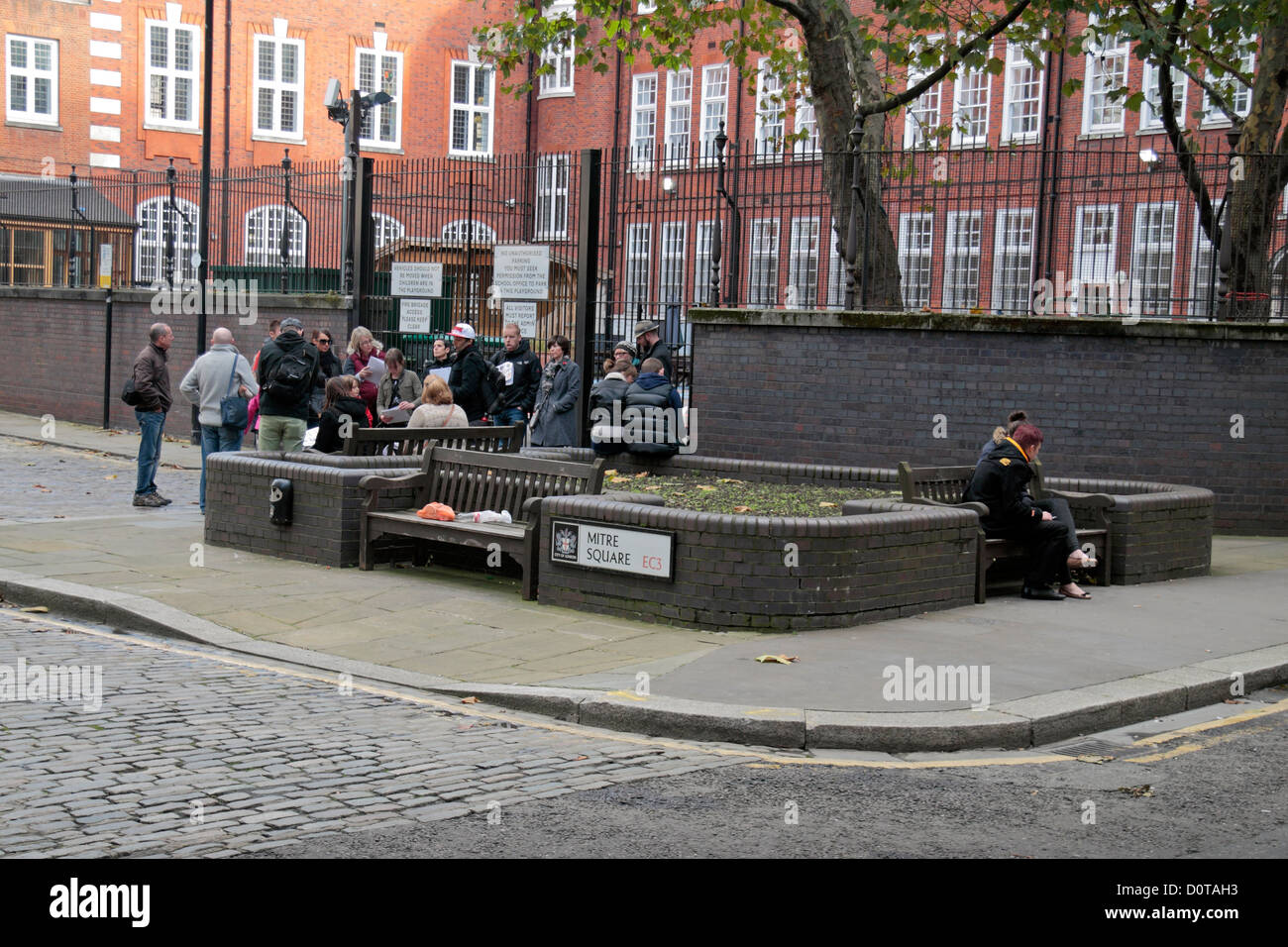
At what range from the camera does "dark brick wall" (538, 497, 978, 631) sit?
9.05 m

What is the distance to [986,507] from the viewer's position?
10398 millimetres

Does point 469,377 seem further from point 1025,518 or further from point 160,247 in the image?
point 160,247

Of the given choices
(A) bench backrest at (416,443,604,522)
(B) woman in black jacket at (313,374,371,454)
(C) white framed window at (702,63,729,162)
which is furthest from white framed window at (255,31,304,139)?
(A) bench backrest at (416,443,604,522)

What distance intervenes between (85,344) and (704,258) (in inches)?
531

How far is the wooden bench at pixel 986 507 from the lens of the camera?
10.4 metres

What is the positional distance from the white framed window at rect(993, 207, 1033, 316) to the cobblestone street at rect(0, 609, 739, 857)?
10393mm

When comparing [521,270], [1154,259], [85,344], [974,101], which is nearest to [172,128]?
[85,344]

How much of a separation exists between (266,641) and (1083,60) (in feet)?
80.5

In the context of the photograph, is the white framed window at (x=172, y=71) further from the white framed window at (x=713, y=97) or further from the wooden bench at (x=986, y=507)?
the wooden bench at (x=986, y=507)

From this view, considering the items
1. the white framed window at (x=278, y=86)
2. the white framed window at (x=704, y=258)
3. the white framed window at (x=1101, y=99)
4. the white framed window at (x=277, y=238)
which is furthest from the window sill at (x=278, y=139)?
the white framed window at (x=704, y=258)

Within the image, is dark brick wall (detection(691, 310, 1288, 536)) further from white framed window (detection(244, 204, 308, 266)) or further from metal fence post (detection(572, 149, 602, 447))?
white framed window (detection(244, 204, 308, 266))

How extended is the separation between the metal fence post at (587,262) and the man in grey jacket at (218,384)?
4.62 meters

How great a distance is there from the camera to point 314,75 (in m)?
41.3

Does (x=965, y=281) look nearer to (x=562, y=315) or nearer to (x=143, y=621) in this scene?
(x=562, y=315)
